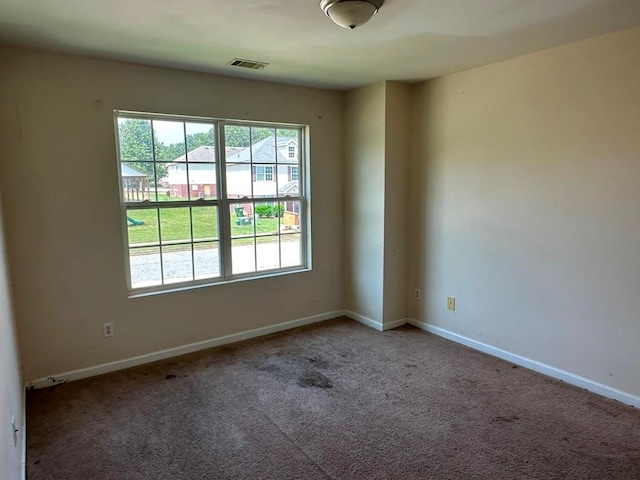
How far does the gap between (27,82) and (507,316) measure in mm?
3835

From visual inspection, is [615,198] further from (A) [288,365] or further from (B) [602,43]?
(A) [288,365]

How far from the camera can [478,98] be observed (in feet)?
10.6

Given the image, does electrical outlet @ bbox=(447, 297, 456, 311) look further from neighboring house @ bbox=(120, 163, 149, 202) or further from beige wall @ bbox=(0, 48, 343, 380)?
neighboring house @ bbox=(120, 163, 149, 202)

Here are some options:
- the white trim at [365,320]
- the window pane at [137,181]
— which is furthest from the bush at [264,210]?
the white trim at [365,320]

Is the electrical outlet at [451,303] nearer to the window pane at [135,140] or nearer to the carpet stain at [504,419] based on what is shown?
the carpet stain at [504,419]

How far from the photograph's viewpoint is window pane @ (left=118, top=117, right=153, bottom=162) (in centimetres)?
305

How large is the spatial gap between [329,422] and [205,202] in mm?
2045

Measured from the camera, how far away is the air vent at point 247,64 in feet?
9.73

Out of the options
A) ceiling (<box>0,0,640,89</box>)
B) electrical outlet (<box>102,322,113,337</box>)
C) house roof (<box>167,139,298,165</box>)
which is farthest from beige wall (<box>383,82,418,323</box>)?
electrical outlet (<box>102,322,113,337</box>)

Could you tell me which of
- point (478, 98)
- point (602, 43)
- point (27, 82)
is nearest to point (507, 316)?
point (478, 98)

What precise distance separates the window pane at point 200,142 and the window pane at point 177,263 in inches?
29.8

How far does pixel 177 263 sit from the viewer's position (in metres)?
3.37

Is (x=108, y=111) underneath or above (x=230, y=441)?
above

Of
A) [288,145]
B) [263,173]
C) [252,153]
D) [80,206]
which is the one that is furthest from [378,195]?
[80,206]
